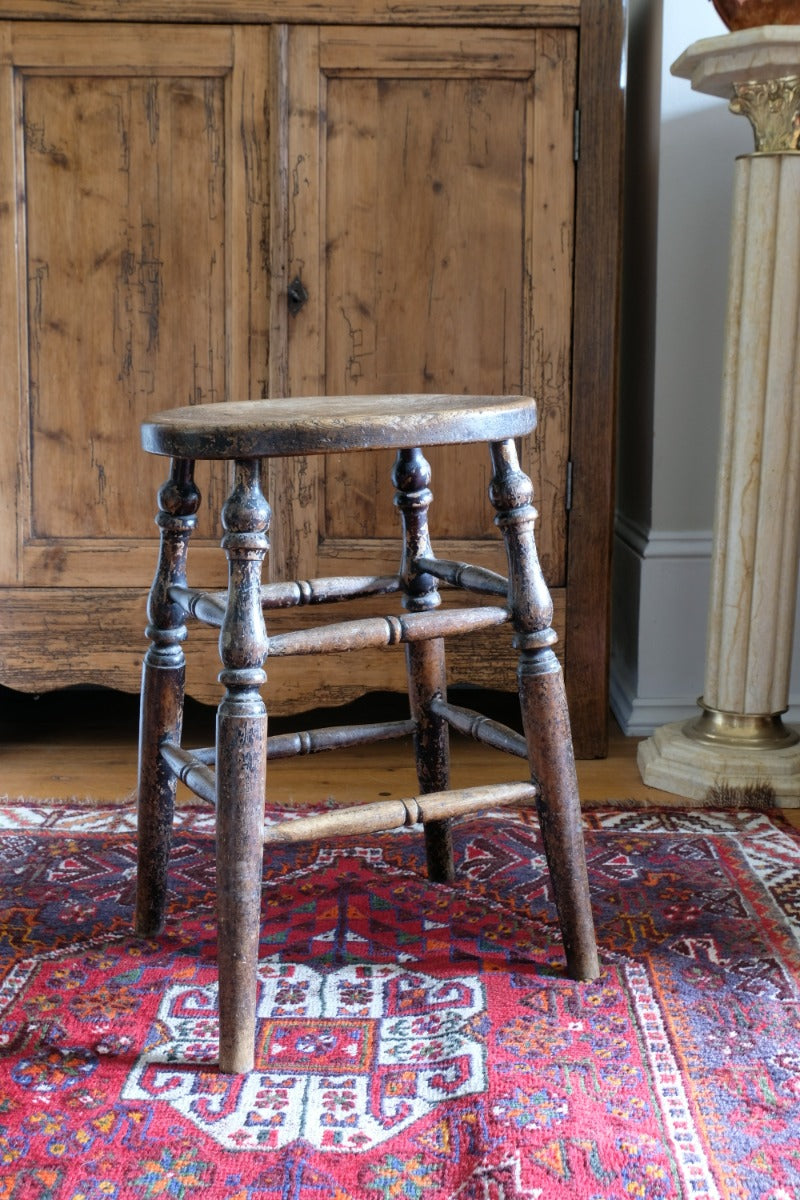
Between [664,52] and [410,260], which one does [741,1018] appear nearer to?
[410,260]

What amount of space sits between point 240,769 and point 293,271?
1.06 m

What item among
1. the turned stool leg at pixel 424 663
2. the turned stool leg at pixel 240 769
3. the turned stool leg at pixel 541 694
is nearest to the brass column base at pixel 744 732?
the turned stool leg at pixel 424 663

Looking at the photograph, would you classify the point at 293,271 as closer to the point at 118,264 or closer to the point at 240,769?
the point at 118,264

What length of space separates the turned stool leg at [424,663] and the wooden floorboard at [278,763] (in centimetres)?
36

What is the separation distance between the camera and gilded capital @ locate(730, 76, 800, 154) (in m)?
1.80

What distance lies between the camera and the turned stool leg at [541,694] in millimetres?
1246

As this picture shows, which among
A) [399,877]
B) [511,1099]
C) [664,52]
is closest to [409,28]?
[664,52]

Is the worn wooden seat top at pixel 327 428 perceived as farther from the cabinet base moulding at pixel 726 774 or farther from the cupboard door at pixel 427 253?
the cabinet base moulding at pixel 726 774

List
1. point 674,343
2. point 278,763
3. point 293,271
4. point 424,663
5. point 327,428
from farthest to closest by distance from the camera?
point 674,343 → point 278,763 → point 293,271 → point 424,663 → point 327,428

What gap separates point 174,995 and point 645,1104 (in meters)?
0.48

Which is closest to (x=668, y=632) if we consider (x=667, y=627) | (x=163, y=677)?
(x=667, y=627)

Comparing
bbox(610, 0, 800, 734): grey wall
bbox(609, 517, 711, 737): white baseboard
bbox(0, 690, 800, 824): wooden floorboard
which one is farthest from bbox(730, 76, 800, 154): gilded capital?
bbox(0, 690, 800, 824): wooden floorboard

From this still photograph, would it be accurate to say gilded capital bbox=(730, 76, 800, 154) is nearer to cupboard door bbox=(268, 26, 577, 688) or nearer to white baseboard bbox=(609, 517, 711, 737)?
cupboard door bbox=(268, 26, 577, 688)

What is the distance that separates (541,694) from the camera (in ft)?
4.10
